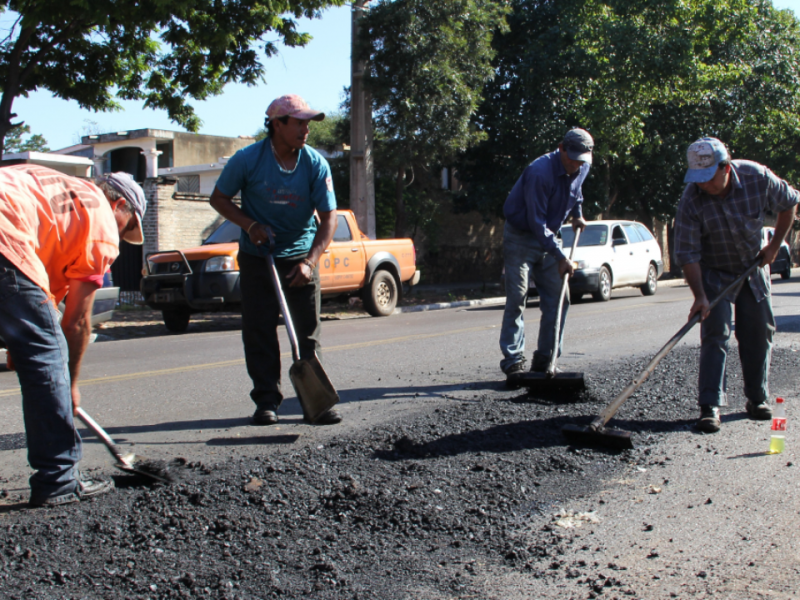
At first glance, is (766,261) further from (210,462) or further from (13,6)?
(13,6)

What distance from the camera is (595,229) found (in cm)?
1673

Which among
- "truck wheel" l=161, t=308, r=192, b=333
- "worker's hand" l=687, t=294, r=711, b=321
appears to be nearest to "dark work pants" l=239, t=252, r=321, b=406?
"worker's hand" l=687, t=294, r=711, b=321

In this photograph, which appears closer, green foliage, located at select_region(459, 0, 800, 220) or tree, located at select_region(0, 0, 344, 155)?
tree, located at select_region(0, 0, 344, 155)

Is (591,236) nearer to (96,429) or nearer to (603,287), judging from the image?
(603,287)

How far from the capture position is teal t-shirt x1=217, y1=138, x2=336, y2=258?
489 centimetres

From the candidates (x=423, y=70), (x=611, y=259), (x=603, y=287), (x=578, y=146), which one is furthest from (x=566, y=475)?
(x=423, y=70)

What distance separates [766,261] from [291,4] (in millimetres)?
10639

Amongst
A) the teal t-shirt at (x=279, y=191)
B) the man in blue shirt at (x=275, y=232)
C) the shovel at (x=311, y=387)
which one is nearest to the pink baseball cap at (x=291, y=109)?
the man in blue shirt at (x=275, y=232)

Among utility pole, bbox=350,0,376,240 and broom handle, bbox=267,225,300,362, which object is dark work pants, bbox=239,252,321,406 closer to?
broom handle, bbox=267,225,300,362

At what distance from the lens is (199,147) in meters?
36.2

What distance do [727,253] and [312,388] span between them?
2.66m

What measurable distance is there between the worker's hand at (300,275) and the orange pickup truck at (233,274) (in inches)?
254

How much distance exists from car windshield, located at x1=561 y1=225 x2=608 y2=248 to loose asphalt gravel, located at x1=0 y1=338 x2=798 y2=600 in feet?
39.5

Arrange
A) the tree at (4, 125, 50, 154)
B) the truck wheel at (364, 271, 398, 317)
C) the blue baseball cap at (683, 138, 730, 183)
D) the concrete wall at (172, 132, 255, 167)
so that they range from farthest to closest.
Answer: the tree at (4, 125, 50, 154)
the concrete wall at (172, 132, 255, 167)
the truck wheel at (364, 271, 398, 317)
the blue baseball cap at (683, 138, 730, 183)
